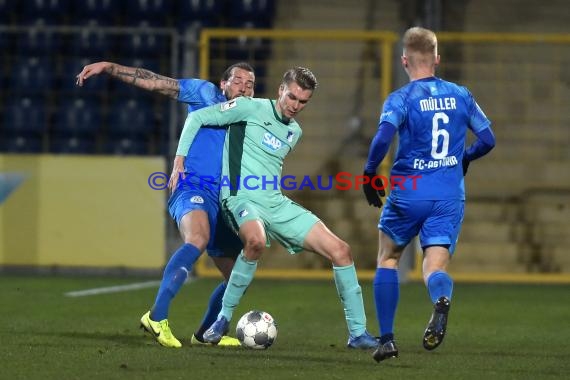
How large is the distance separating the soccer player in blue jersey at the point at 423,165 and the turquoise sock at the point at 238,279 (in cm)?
74

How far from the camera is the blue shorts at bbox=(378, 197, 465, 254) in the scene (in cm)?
678

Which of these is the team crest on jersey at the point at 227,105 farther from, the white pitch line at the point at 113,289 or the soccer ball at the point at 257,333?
the white pitch line at the point at 113,289

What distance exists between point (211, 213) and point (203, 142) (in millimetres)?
456

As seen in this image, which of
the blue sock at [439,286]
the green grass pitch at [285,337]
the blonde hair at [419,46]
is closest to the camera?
the green grass pitch at [285,337]

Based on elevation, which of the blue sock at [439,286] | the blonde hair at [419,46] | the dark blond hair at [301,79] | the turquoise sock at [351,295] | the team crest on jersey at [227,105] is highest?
the blonde hair at [419,46]

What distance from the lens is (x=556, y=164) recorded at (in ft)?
45.3

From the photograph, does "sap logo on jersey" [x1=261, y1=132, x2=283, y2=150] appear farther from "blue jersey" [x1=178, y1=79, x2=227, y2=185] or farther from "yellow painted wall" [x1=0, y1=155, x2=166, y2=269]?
"yellow painted wall" [x1=0, y1=155, x2=166, y2=269]

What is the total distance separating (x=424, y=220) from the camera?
269 inches

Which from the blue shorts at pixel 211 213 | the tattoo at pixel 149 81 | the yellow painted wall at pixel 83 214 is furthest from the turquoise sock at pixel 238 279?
the yellow painted wall at pixel 83 214

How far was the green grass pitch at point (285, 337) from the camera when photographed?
20.3 ft

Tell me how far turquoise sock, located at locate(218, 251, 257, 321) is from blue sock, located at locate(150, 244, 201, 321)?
26cm

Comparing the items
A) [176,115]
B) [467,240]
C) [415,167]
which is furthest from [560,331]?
[176,115]

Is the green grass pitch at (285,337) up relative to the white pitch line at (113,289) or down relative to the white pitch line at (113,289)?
up

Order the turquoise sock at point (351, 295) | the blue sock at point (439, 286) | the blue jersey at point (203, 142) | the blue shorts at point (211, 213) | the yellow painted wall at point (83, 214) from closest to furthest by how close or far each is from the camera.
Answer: the blue sock at point (439, 286) → the turquoise sock at point (351, 295) → the blue shorts at point (211, 213) → the blue jersey at point (203, 142) → the yellow painted wall at point (83, 214)
